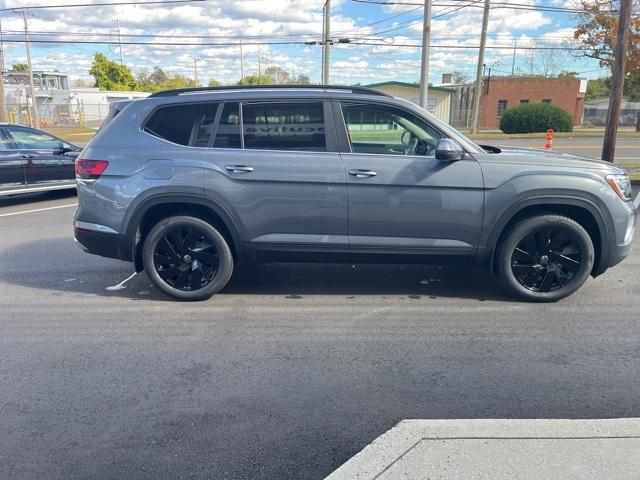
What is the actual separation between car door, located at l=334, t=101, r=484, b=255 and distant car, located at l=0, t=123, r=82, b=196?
25.7 ft

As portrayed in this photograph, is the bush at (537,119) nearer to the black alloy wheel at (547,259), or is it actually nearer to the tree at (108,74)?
the black alloy wheel at (547,259)

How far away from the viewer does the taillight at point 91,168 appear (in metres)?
4.73

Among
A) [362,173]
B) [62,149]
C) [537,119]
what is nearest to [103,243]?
[362,173]

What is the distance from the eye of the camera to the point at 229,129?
4.71 meters

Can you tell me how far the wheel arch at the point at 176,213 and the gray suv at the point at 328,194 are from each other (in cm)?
1

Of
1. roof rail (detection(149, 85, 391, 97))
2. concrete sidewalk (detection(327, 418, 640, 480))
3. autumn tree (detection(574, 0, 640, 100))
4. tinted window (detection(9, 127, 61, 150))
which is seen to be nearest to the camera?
concrete sidewalk (detection(327, 418, 640, 480))

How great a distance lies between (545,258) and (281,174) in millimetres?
2529

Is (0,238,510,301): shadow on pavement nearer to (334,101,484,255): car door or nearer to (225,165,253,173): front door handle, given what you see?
(334,101,484,255): car door

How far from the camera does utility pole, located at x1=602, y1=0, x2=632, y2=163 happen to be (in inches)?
446

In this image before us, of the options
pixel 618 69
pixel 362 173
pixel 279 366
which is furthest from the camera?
pixel 618 69

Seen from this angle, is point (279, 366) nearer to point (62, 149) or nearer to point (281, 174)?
point (281, 174)

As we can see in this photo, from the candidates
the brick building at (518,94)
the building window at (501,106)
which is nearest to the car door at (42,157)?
the brick building at (518,94)

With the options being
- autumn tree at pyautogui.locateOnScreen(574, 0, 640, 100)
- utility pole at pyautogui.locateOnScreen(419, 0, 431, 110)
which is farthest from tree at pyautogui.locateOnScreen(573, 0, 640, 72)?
utility pole at pyautogui.locateOnScreen(419, 0, 431, 110)

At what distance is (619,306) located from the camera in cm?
473
